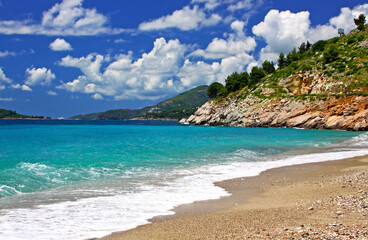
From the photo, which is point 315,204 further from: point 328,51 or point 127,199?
point 328,51

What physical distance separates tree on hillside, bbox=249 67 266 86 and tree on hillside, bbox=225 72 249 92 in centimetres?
461

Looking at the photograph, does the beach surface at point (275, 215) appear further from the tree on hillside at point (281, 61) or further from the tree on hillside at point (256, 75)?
the tree on hillside at point (281, 61)

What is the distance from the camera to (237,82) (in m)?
113

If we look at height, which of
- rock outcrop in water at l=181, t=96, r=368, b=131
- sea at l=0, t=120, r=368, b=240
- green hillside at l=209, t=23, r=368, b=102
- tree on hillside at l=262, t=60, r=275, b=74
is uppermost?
tree on hillside at l=262, t=60, r=275, b=74

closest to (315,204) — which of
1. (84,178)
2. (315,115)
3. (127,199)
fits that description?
(127,199)

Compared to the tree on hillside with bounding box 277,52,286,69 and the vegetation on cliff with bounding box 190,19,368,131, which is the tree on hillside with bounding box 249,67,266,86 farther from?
the tree on hillside with bounding box 277,52,286,69

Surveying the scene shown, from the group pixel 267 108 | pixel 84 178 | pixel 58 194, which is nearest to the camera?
pixel 58 194

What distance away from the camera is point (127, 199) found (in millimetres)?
10422

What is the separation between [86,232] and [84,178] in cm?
857

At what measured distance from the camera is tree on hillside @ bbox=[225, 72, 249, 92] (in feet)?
369

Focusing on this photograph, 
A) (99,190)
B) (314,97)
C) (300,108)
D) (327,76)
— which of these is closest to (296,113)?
(300,108)

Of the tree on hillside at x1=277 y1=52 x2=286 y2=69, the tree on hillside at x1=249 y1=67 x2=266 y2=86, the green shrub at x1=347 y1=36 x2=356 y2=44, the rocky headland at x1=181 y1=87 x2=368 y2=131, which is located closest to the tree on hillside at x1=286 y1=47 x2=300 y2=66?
the tree on hillside at x1=277 y1=52 x2=286 y2=69

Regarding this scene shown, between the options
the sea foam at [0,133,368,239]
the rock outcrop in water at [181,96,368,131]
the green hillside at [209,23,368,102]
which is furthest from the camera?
the green hillside at [209,23,368,102]

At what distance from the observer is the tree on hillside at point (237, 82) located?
369 feet
